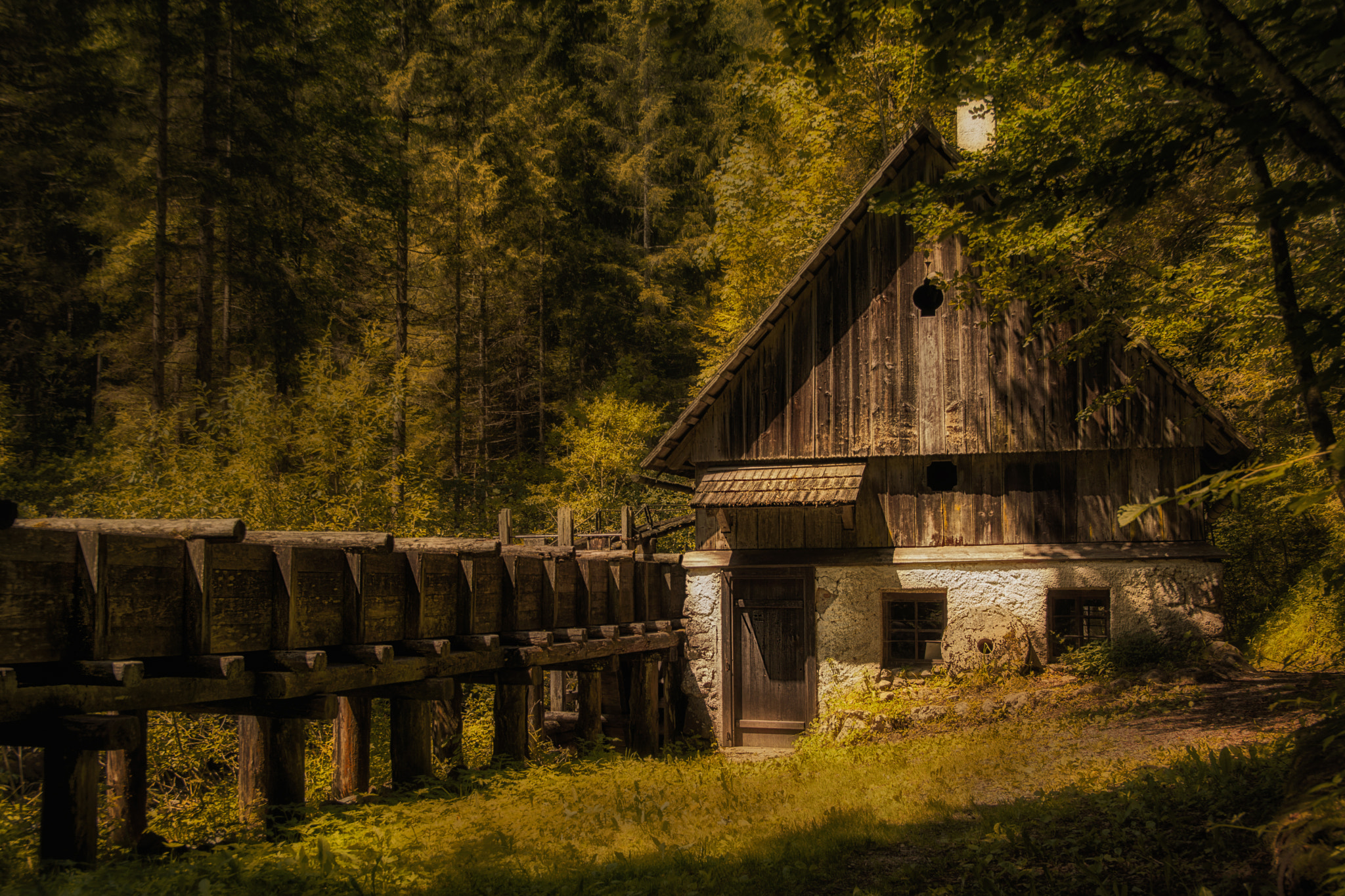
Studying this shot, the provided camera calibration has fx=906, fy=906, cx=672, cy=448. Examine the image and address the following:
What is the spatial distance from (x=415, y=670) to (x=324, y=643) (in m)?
1.03

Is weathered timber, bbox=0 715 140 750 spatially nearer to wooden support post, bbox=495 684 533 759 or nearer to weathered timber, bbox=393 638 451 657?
weathered timber, bbox=393 638 451 657


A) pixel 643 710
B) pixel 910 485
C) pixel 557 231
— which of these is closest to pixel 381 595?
pixel 643 710

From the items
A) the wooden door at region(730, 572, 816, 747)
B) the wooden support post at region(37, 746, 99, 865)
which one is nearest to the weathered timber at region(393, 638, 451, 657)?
the wooden support post at region(37, 746, 99, 865)

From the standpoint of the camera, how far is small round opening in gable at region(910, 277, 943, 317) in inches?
554

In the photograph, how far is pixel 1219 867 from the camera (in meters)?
4.91

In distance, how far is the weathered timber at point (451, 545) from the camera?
8.49m

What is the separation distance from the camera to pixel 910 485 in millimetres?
14164

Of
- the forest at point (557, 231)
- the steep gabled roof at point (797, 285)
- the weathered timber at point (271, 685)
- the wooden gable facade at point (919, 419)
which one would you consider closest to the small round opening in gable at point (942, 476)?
the wooden gable facade at point (919, 419)

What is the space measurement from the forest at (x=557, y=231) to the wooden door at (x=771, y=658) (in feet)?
16.2

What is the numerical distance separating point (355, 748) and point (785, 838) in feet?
13.5

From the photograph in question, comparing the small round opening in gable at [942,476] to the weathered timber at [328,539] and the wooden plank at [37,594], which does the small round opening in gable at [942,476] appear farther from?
the wooden plank at [37,594]

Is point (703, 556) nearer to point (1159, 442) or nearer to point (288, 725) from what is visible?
point (1159, 442)

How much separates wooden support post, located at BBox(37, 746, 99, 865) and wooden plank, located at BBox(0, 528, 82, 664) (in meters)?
0.58

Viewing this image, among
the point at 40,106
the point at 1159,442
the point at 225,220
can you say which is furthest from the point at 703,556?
the point at 40,106
